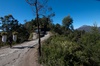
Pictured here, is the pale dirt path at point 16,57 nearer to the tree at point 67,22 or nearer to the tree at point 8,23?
the tree at point 8,23

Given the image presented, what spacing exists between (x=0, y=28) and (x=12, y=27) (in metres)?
4.99

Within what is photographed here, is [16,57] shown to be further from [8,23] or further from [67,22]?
[67,22]

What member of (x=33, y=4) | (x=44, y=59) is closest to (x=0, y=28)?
(x=33, y=4)

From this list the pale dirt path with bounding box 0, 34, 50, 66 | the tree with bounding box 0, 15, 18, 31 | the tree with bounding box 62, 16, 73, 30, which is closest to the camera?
the pale dirt path with bounding box 0, 34, 50, 66

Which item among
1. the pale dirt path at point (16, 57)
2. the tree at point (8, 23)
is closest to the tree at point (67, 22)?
the tree at point (8, 23)

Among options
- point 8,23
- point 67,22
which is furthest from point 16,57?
point 67,22

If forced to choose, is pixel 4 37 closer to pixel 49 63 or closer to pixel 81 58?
pixel 49 63

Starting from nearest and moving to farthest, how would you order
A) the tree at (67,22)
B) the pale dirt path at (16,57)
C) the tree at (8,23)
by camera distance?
the pale dirt path at (16,57) → the tree at (8,23) → the tree at (67,22)

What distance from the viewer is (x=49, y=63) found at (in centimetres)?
662

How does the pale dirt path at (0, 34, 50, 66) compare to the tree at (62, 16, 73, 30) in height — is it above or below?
below

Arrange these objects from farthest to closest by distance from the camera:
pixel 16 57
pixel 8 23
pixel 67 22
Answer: pixel 67 22 < pixel 8 23 < pixel 16 57

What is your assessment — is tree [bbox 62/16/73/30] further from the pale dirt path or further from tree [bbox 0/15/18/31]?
the pale dirt path

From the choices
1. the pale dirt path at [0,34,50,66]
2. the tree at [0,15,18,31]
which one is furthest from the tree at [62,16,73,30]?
the pale dirt path at [0,34,50,66]

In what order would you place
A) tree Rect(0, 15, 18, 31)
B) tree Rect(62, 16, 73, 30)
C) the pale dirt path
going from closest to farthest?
the pale dirt path
tree Rect(0, 15, 18, 31)
tree Rect(62, 16, 73, 30)
